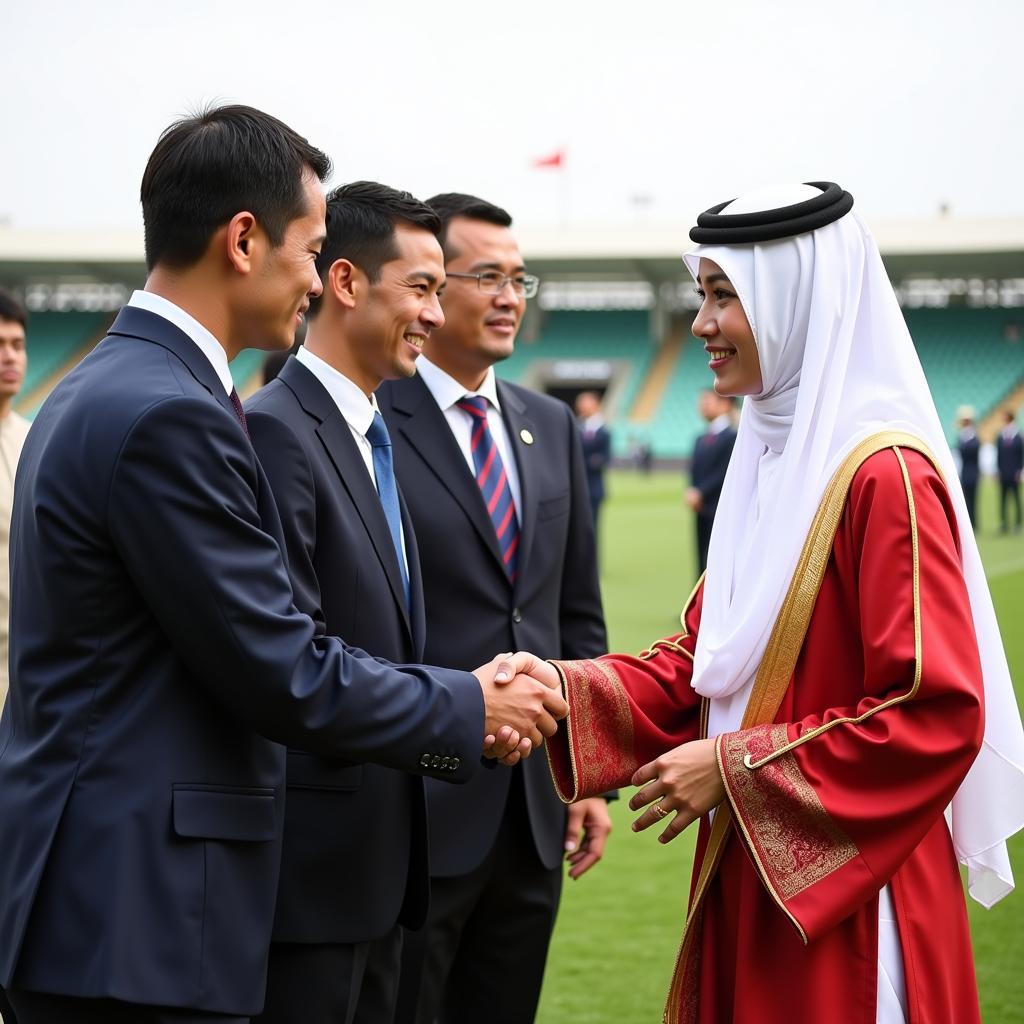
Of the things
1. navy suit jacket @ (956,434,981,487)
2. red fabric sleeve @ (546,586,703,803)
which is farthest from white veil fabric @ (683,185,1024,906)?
navy suit jacket @ (956,434,981,487)

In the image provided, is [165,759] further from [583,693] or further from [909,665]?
[909,665]

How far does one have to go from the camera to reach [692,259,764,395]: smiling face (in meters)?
2.38

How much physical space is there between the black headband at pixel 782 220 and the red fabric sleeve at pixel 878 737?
429mm

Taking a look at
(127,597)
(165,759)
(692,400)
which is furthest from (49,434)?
(692,400)

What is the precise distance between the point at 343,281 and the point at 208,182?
0.77 meters

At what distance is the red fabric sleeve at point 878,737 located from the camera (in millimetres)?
2082

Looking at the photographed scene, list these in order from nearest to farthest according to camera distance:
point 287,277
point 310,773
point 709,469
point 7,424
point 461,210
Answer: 1. point 287,277
2. point 310,773
3. point 461,210
4. point 7,424
5. point 709,469

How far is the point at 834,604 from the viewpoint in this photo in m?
2.25

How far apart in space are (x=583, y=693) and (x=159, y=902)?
103cm

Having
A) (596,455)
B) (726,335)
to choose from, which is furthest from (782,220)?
(596,455)

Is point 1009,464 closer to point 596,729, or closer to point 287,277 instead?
point 596,729

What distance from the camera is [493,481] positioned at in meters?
3.21

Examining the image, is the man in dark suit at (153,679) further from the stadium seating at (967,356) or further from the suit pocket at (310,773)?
the stadium seating at (967,356)

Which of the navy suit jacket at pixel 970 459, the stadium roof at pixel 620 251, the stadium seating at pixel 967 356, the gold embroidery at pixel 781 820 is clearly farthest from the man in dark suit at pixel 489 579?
the stadium roof at pixel 620 251
